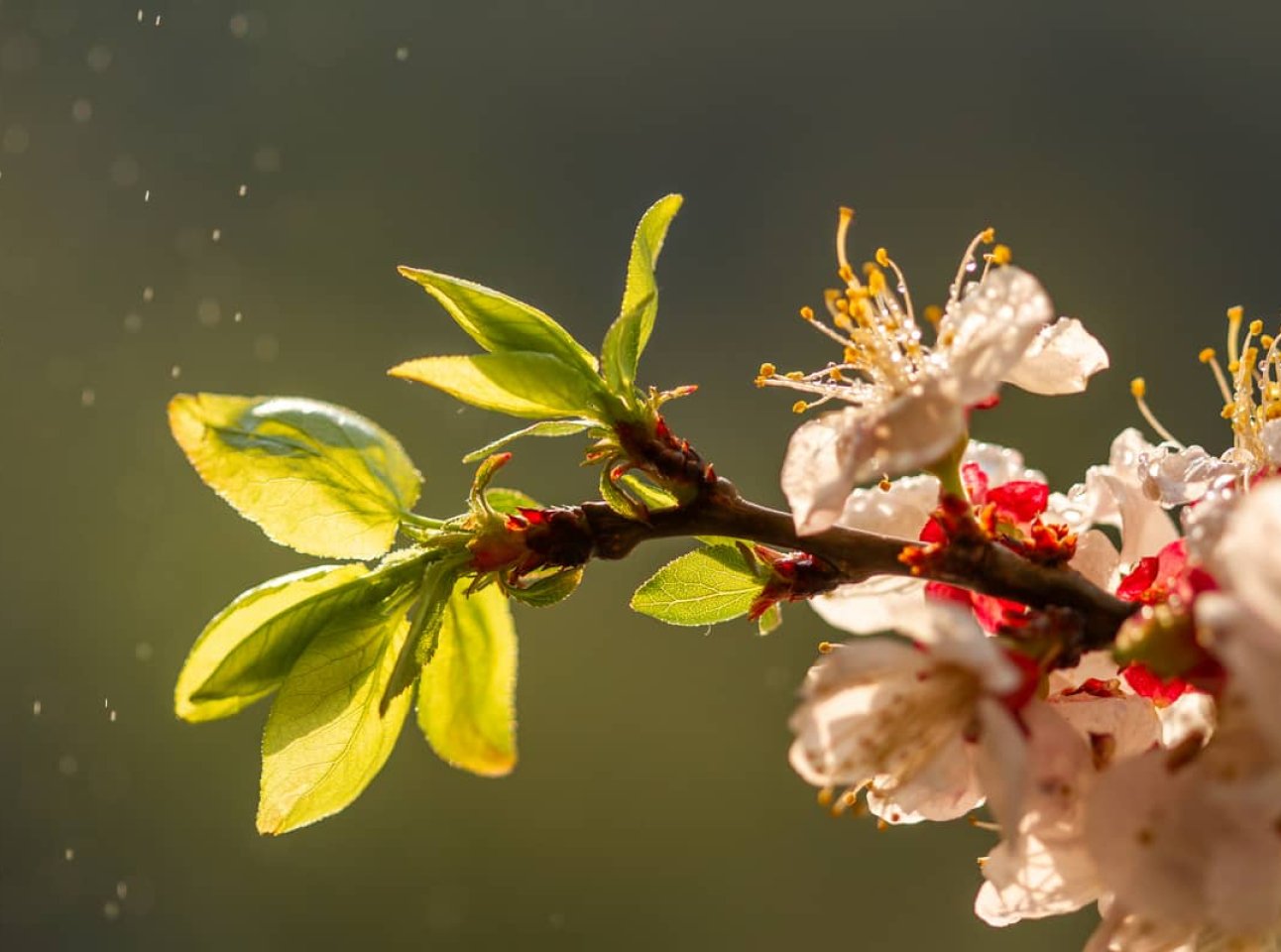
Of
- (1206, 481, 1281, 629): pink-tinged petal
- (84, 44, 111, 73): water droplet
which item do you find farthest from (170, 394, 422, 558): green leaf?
(84, 44, 111, 73): water droplet

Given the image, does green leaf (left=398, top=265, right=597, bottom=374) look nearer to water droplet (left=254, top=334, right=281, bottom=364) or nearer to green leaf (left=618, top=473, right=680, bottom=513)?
green leaf (left=618, top=473, right=680, bottom=513)

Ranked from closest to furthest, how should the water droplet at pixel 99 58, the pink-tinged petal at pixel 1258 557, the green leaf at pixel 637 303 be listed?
the pink-tinged petal at pixel 1258 557 → the green leaf at pixel 637 303 → the water droplet at pixel 99 58

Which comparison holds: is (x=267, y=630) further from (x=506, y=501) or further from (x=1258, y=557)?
(x=1258, y=557)

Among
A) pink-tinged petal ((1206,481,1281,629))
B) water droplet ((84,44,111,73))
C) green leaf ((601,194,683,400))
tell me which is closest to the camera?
pink-tinged petal ((1206,481,1281,629))

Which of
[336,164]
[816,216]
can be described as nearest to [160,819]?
[336,164]

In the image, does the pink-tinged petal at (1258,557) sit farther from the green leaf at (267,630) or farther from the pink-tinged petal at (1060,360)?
the green leaf at (267,630)

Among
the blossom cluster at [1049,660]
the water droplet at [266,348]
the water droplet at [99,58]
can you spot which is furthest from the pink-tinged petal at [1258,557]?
the water droplet at [99,58]

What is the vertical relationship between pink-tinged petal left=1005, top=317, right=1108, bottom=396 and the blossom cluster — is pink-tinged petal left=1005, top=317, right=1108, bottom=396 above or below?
above
